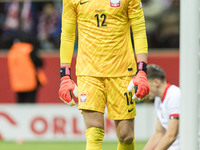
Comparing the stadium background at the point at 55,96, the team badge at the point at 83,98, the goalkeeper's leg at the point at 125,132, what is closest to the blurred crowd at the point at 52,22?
the stadium background at the point at 55,96

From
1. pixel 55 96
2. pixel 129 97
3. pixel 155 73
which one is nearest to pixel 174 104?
pixel 155 73

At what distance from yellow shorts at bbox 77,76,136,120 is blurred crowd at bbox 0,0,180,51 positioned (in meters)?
7.32

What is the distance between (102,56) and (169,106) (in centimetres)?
110

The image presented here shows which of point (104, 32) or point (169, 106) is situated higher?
point (104, 32)

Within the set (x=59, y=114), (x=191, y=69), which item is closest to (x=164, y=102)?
(x=191, y=69)

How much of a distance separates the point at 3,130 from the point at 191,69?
7247 millimetres

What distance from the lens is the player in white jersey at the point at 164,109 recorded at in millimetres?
6254

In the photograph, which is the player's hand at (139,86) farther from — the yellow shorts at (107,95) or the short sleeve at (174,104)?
the short sleeve at (174,104)

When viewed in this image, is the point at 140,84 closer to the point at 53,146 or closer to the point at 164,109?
the point at 164,109

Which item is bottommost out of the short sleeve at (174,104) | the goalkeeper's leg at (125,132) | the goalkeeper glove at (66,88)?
the goalkeeper's leg at (125,132)

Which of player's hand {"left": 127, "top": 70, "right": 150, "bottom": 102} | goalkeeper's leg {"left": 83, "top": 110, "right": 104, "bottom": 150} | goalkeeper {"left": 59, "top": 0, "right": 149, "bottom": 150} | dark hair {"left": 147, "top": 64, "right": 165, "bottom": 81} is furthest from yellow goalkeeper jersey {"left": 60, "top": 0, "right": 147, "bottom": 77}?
dark hair {"left": 147, "top": 64, "right": 165, "bottom": 81}

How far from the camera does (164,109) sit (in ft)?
21.6

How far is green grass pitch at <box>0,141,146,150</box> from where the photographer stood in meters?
10.1

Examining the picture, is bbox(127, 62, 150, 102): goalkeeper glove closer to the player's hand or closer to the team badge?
the player's hand
